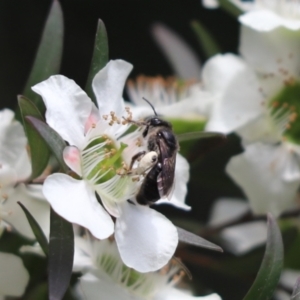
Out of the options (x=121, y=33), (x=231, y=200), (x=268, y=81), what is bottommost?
(x=231, y=200)

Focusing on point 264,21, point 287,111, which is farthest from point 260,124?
point 264,21

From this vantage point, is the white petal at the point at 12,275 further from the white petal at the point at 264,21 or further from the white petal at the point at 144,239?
the white petal at the point at 264,21

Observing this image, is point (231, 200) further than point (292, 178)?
Yes

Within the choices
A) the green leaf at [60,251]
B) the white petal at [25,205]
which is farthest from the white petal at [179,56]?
the green leaf at [60,251]

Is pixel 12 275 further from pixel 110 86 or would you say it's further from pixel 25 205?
pixel 110 86

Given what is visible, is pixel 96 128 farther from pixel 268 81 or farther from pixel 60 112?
pixel 268 81

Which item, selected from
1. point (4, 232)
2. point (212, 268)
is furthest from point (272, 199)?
point (4, 232)
